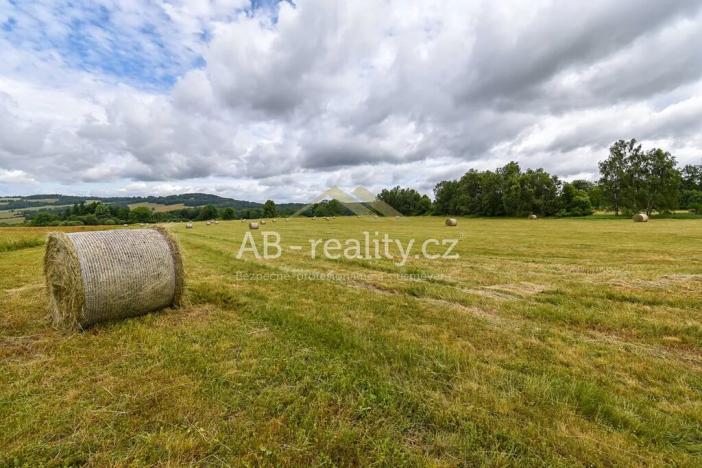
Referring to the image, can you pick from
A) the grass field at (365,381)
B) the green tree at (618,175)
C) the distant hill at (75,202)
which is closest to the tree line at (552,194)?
the green tree at (618,175)

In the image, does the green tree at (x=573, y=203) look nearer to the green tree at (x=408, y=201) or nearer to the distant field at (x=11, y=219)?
the green tree at (x=408, y=201)

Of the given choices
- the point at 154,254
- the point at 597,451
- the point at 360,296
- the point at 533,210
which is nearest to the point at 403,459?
the point at 597,451

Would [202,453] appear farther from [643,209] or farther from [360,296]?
[643,209]

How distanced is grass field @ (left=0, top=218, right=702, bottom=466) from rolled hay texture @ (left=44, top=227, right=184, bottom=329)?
306mm

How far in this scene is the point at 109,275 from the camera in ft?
16.6

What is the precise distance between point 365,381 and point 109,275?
4731mm

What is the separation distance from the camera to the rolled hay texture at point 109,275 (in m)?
4.84

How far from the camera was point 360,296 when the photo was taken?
265 inches

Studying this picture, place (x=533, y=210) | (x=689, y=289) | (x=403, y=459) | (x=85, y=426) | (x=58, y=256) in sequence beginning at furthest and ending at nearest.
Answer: (x=533, y=210) < (x=689, y=289) < (x=58, y=256) < (x=85, y=426) < (x=403, y=459)

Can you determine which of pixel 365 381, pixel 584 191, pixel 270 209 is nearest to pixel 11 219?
pixel 270 209

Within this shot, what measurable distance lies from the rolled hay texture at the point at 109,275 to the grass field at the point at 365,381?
306 millimetres

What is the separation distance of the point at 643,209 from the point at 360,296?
6582 cm

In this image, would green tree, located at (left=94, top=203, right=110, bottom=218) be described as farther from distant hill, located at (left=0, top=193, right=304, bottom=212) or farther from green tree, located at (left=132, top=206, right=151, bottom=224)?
distant hill, located at (left=0, top=193, right=304, bottom=212)

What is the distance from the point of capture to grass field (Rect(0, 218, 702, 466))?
243 centimetres
